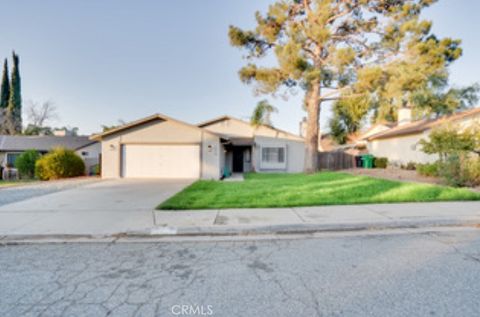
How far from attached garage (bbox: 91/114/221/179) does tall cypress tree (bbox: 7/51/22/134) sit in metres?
33.3

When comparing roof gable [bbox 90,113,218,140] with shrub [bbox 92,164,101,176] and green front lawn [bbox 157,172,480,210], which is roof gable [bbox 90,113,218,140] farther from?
green front lawn [bbox 157,172,480,210]

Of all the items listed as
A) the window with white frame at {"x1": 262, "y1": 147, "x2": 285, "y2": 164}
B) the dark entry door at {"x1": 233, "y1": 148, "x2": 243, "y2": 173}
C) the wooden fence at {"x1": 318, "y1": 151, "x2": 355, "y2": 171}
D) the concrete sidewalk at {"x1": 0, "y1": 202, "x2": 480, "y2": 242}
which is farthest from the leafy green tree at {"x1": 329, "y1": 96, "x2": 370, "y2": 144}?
the concrete sidewalk at {"x1": 0, "y1": 202, "x2": 480, "y2": 242}

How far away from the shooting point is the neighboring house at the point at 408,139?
534 inches

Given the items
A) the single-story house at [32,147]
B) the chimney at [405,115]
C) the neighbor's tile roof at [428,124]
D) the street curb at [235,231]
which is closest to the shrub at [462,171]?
the neighbor's tile roof at [428,124]

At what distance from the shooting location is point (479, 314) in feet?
7.06

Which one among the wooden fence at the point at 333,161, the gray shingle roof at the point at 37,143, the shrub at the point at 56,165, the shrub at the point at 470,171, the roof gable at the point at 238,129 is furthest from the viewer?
the gray shingle roof at the point at 37,143

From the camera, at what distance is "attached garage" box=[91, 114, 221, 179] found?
14117 mm

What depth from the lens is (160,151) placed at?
47.2 ft

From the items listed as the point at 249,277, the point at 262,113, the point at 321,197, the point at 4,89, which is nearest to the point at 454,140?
the point at 321,197

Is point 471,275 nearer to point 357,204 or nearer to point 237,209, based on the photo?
point 357,204

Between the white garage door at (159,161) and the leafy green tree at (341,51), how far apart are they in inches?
257

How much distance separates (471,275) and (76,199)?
959 cm

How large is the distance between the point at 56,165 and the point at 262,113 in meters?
14.5

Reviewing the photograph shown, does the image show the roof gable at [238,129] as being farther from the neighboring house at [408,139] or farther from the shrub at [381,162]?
the neighboring house at [408,139]
